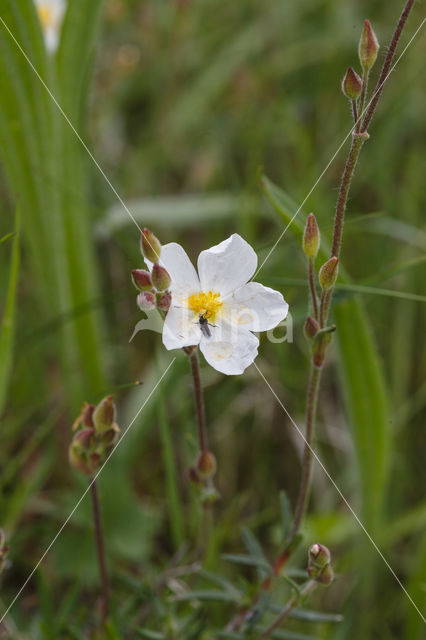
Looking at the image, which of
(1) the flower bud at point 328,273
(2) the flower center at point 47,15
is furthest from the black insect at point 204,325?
(2) the flower center at point 47,15

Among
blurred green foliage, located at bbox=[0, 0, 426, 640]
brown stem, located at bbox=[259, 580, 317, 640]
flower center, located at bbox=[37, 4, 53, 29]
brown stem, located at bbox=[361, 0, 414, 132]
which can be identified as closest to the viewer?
brown stem, located at bbox=[361, 0, 414, 132]

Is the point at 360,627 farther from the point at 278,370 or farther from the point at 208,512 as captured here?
the point at 278,370

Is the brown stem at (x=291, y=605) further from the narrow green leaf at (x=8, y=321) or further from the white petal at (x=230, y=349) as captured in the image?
the narrow green leaf at (x=8, y=321)

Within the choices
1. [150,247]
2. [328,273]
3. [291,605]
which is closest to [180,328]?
[150,247]

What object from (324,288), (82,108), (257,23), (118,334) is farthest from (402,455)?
(257,23)

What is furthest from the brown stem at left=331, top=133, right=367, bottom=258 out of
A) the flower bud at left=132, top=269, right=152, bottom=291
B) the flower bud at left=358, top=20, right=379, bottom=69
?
the flower bud at left=132, top=269, right=152, bottom=291

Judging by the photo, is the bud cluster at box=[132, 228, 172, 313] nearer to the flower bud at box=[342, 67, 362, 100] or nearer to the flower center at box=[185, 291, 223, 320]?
the flower center at box=[185, 291, 223, 320]
